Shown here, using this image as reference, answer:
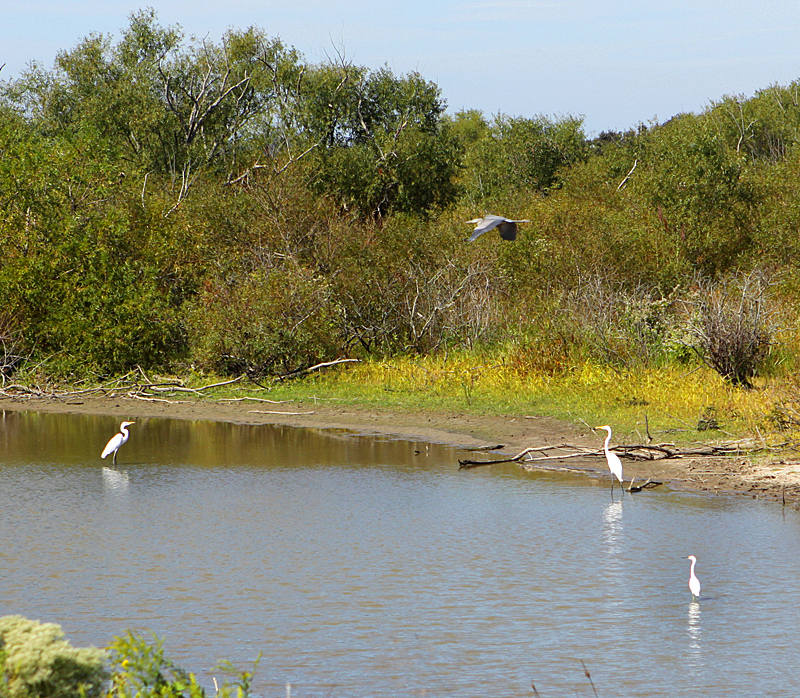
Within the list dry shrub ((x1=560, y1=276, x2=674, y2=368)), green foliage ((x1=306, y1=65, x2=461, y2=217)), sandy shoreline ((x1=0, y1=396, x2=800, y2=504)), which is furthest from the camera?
green foliage ((x1=306, y1=65, x2=461, y2=217))

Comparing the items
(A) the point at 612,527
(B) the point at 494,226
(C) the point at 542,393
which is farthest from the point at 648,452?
(C) the point at 542,393

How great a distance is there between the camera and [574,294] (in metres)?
21.2

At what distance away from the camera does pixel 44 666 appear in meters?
4.54

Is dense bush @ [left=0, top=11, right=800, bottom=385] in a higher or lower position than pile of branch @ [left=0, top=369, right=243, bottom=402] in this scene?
higher

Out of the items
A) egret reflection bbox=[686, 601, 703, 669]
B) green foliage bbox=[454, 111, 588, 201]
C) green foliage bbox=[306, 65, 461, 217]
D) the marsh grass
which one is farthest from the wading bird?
green foliage bbox=[454, 111, 588, 201]

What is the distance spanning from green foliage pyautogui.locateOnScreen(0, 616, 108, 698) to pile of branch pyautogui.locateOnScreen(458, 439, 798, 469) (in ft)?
29.3

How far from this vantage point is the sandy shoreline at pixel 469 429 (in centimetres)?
1259

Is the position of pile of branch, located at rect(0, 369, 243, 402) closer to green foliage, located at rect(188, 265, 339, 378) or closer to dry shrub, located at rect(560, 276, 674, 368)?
green foliage, located at rect(188, 265, 339, 378)

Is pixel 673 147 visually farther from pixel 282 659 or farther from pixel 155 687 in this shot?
pixel 155 687

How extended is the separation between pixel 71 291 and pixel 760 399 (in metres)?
14.4

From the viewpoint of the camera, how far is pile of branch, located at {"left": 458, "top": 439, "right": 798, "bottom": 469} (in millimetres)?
13352

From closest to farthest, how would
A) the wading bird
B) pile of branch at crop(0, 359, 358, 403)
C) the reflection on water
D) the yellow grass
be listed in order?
1. the reflection on water
2. the wading bird
3. the yellow grass
4. pile of branch at crop(0, 359, 358, 403)

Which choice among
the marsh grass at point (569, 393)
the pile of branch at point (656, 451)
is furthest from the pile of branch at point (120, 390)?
the pile of branch at point (656, 451)

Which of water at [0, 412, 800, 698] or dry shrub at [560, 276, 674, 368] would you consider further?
dry shrub at [560, 276, 674, 368]
